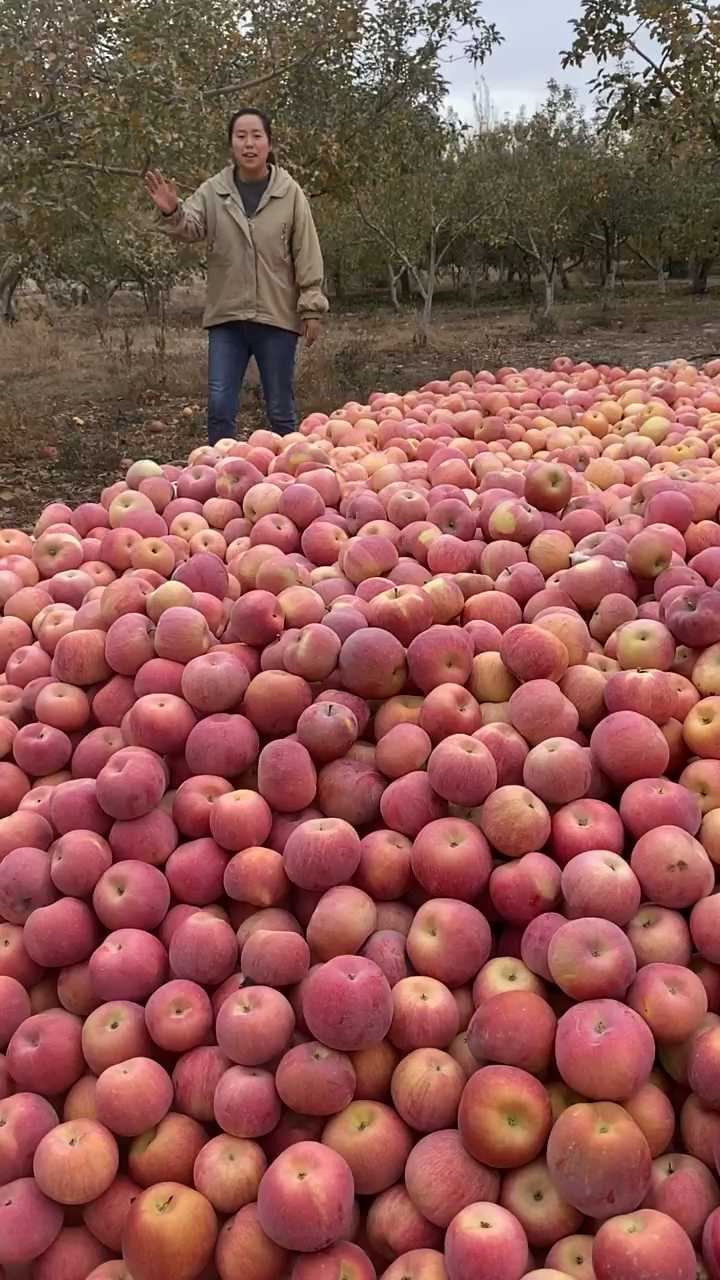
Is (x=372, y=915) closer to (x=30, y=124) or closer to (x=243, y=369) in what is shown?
(x=243, y=369)

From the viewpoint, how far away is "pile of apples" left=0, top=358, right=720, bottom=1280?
1289 millimetres

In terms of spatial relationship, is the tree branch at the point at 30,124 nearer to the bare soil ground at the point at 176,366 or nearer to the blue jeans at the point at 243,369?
the blue jeans at the point at 243,369

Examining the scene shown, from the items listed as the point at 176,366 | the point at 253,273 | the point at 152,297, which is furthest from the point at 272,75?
the point at 152,297

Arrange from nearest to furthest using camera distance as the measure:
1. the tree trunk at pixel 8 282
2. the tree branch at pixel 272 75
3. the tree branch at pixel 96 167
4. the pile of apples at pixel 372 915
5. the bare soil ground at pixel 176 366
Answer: the pile of apples at pixel 372 915
the tree branch at pixel 96 167
the tree branch at pixel 272 75
the bare soil ground at pixel 176 366
the tree trunk at pixel 8 282

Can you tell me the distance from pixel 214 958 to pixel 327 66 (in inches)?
397

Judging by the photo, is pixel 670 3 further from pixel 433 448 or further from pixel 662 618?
pixel 662 618

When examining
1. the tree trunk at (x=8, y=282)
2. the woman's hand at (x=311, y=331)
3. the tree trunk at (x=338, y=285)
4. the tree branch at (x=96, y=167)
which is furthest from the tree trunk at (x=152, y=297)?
the woman's hand at (x=311, y=331)

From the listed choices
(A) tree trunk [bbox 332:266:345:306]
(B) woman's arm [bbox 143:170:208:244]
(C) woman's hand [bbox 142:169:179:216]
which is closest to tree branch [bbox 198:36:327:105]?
(B) woman's arm [bbox 143:170:208:244]

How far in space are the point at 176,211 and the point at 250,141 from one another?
52 cm

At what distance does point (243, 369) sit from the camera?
534 cm

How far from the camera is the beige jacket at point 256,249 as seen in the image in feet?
16.7

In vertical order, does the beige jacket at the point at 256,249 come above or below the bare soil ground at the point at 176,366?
above

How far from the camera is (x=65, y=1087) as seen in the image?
151cm

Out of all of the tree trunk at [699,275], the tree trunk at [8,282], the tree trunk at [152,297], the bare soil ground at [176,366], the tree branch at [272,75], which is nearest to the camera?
the tree branch at [272,75]
